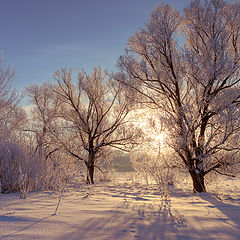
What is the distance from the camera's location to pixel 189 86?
907 centimetres

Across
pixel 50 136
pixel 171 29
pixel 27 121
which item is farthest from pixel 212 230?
pixel 27 121

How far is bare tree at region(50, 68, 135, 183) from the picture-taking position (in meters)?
13.9

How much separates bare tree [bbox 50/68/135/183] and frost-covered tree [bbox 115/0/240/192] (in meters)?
4.96

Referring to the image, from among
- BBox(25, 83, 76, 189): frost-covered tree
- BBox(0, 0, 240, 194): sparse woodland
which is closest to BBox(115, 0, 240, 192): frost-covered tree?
BBox(0, 0, 240, 194): sparse woodland

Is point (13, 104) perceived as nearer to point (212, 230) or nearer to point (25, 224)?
point (25, 224)

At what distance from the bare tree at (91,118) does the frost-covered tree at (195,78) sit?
4963 millimetres

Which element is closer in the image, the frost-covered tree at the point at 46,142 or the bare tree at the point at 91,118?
the frost-covered tree at the point at 46,142

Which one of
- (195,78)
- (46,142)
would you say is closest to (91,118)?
(46,142)

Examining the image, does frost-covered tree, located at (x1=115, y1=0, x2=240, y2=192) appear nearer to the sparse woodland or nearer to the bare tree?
the sparse woodland

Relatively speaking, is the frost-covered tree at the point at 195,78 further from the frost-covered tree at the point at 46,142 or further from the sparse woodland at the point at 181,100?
the frost-covered tree at the point at 46,142

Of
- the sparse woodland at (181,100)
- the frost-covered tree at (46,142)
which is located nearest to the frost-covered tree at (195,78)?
the sparse woodland at (181,100)

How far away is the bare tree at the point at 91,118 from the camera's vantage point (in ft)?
45.6

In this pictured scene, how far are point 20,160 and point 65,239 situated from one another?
537 cm

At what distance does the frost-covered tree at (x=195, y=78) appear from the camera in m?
7.56
